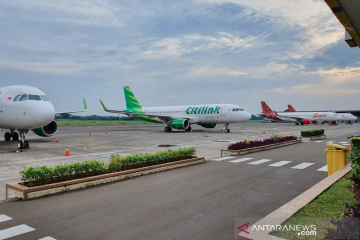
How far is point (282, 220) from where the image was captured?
4.90 meters

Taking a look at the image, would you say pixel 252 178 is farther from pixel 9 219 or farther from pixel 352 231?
pixel 9 219

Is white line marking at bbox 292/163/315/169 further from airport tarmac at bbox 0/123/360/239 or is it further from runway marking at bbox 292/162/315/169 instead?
airport tarmac at bbox 0/123/360/239

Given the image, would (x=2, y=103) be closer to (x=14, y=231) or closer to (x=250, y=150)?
(x=14, y=231)

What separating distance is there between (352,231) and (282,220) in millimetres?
1853

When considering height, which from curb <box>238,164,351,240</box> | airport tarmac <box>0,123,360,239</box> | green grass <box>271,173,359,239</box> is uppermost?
curb <box>238,164,351,240</box>

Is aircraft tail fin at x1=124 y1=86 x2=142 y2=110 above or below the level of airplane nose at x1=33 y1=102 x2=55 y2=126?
above

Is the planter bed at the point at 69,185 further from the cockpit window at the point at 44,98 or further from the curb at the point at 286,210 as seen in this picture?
the cockpit window at the point at 44,98

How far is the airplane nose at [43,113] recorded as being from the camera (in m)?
16.9

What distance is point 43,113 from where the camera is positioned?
55.7ft

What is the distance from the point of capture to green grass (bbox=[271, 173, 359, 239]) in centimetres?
448

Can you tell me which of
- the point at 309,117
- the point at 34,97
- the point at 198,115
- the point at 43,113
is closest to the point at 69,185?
the point at 43,113

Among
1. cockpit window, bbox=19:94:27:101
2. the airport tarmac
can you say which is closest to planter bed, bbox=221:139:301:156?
the airport tarmac

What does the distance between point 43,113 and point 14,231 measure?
1329cm

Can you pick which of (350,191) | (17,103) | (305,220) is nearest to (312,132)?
(350,191)
